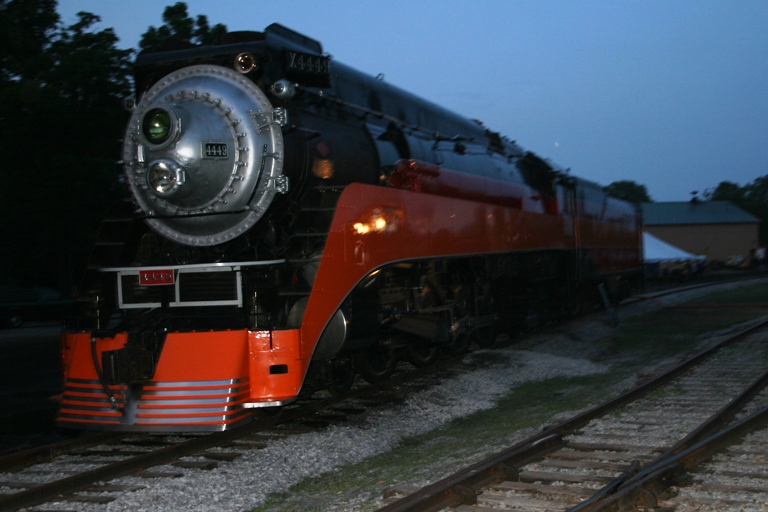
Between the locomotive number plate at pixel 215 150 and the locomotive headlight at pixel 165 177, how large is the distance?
269 mm

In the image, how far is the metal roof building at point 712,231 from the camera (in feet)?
207

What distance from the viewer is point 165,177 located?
6836 mm

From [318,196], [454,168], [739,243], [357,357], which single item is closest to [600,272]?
[454,168]

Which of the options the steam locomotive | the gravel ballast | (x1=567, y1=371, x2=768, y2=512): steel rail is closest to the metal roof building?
the gravel ballast

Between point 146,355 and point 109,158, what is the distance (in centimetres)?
1310

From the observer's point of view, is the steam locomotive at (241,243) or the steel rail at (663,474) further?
the steam locomotive at (241,243)

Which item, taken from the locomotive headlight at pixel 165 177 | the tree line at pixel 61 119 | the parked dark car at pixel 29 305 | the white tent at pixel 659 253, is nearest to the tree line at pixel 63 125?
the tree line at pixel 61 119

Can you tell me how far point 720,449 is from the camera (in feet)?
18.3

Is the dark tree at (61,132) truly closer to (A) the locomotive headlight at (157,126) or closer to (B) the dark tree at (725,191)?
(A) the locomotive headlight at (157,126)

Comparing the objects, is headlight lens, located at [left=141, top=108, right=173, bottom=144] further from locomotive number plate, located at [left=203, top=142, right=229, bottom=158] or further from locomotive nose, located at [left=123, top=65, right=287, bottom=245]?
locomotive number plate, located at [left=203, top=142, right=229, bottom=158]

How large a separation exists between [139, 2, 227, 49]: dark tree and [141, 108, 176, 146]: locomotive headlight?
13731 mm

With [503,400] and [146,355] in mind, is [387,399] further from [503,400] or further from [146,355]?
[146,355]

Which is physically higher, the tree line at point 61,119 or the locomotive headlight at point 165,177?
the tree line at point 61,119

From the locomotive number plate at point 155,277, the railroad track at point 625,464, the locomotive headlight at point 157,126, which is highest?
the locomotive headlight at point 157,126
